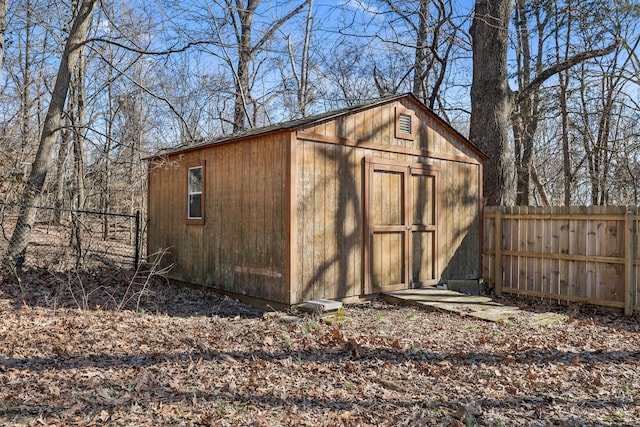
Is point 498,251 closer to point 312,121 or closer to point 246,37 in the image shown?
point 312,121

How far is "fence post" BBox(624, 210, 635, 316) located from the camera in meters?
7.52

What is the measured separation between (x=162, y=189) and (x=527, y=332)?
7.85 meters

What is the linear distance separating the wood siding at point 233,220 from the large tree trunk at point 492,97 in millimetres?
6004

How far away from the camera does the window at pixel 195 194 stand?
9109mm

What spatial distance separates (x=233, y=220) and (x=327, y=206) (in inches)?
71.3

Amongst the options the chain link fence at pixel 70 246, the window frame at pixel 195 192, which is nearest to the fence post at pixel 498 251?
the window frame at pixel 195 192

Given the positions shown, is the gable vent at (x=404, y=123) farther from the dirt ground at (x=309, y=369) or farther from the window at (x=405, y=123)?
the dirt ground at (x=309, y=369)

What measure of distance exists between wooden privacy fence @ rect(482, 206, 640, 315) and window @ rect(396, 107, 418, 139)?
107 inches

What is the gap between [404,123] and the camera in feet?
28.8

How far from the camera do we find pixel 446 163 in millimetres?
9547

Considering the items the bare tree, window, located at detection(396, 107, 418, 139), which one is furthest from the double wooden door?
the bare tree

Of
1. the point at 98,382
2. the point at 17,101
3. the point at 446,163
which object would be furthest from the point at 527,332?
the point at 17,101

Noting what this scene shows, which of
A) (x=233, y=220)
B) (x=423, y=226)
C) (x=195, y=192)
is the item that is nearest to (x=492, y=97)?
(x=423, y=226)

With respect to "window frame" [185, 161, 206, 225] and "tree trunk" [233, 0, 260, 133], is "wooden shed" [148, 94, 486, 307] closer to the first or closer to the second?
"window frame" [185, 161, 206, 225]
